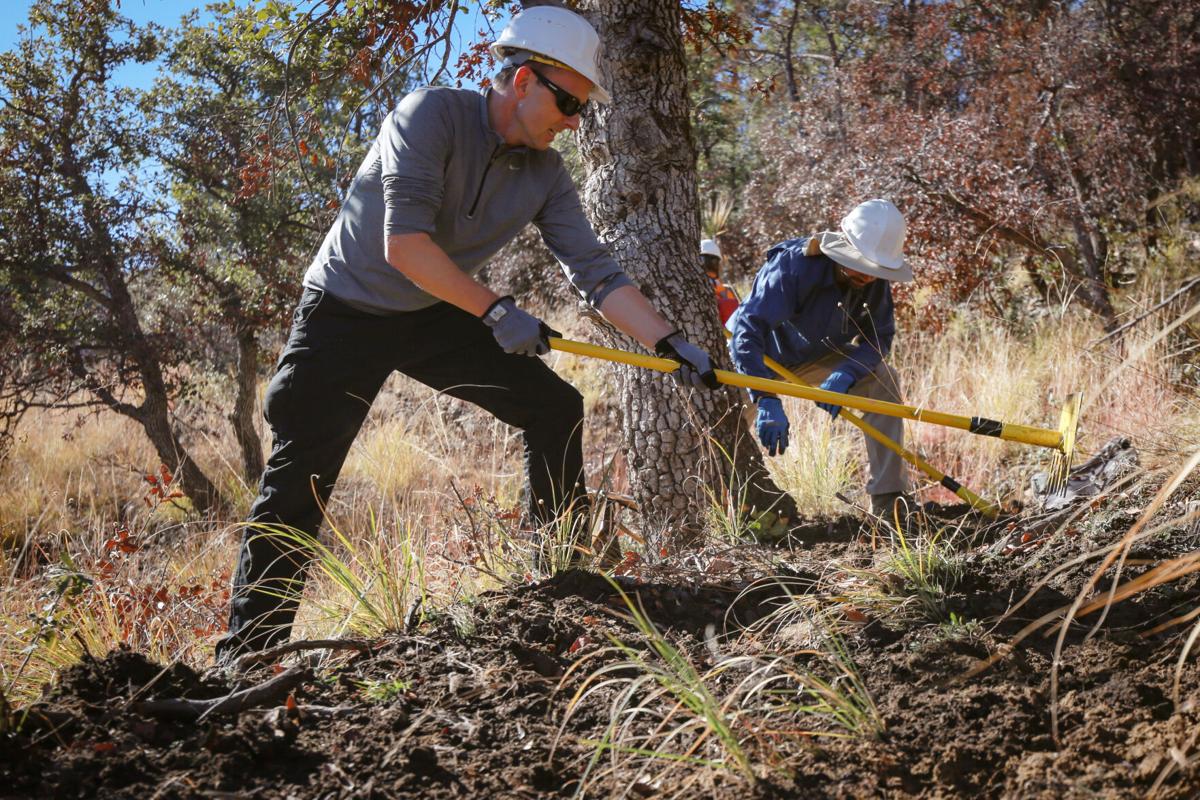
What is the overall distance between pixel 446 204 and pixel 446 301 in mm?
373

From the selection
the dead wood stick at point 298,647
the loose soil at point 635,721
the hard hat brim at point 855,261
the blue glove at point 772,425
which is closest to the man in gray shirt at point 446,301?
the dead wood stick at point 298,647

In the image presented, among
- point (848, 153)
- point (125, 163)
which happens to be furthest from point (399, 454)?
point (848, 153)

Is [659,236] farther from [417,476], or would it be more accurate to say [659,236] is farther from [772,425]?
[417,476]

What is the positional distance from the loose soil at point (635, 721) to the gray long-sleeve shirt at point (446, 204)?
130 cm

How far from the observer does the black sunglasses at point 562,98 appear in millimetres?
3338

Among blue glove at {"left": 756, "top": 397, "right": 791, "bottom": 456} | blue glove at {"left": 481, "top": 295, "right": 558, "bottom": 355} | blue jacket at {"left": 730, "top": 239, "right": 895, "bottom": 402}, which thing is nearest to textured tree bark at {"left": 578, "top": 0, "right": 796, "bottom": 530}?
blue glove at {"left": 756, "top": 397, "right": 791, "bottom": 456}

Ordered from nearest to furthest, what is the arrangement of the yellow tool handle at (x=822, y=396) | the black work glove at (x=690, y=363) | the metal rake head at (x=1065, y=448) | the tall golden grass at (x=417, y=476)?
the tall golden grass at (x=417, y=476)
the yellow tool handle at (x=822, y=396)
the black work glove at (x=690, y=363)
the metal rake head at (x=1065, y=448)

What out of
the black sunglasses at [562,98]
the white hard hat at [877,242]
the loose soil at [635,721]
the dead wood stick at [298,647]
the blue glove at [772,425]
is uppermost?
the black sunglasses at [562,98]

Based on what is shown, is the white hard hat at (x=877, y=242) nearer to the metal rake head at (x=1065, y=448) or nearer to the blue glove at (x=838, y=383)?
the blue glove at (x=838, y=383)

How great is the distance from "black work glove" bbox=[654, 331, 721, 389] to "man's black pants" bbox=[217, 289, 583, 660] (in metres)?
0.45

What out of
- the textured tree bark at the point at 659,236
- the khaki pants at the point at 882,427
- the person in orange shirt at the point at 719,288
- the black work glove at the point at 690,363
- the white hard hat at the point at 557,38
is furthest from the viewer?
the person in orange shirt at the point at 719,288

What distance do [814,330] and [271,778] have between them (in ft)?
12.0

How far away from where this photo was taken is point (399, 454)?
805 centimetres

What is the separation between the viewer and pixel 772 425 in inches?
174
